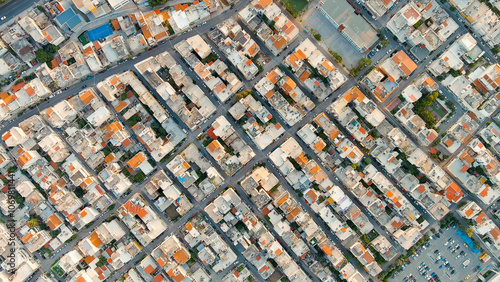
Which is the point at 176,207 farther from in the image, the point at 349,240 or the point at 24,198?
the point at 349,240

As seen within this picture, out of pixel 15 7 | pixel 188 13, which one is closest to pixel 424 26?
pixel 188 13

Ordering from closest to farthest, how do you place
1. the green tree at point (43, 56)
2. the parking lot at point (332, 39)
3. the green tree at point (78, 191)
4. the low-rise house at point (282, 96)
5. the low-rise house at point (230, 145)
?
the low-rise house at point (282, 96)
the low-rise house at point (230, 145)
the green tree at point (43, 56)
the parking lot at point (332, 39)
the green tree at point (78, 191)

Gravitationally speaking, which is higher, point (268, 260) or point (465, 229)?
point (268, 260)

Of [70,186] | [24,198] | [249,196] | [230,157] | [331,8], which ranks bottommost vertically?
[249,196]

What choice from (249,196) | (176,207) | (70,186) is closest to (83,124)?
(70,186)

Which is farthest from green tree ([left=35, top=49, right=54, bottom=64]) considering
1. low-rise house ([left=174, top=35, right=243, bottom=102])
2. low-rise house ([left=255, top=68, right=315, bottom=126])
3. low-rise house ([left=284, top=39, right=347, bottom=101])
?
low-rise house ([left=284, top=39, right=347, bottom=101])

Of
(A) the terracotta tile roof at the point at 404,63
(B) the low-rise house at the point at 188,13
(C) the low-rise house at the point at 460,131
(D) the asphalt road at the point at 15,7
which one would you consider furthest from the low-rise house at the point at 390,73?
(D) the asphalt road at the point at 15,7

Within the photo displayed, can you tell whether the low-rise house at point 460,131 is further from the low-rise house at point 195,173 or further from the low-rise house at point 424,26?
the low-rise house at point 195,173
